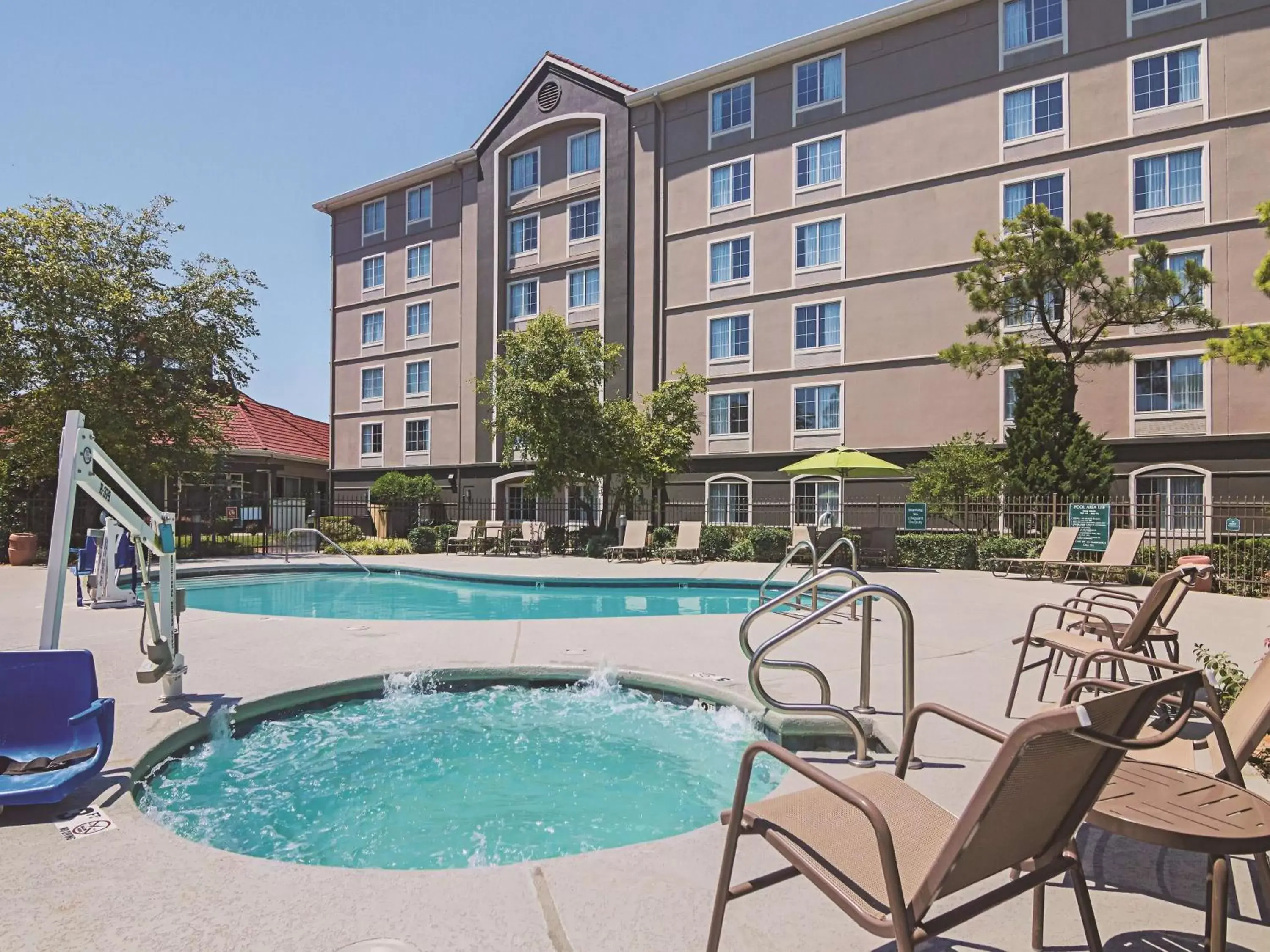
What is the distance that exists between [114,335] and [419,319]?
15462mm

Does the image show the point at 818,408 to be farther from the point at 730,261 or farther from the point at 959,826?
the point at 959,826

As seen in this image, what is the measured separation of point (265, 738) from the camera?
5211 mm

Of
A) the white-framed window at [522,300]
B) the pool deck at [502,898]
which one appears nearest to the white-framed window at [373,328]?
the white-framed window at [522,300]

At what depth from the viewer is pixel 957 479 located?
63.2 feet

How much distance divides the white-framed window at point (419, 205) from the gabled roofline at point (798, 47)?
10.5 meters

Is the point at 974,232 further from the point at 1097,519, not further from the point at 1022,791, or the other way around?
the point at 1022,791

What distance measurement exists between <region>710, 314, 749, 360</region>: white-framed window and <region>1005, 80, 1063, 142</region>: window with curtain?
9503mm

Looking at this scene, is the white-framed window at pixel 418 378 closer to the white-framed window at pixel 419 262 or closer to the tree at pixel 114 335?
the white-framed window at pixel 419 262

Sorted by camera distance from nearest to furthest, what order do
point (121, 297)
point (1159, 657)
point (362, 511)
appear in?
point (1159, 657) → point (121, 297) → point (362, 511)

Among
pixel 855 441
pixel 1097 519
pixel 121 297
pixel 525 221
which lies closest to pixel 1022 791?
pixel 1097 519

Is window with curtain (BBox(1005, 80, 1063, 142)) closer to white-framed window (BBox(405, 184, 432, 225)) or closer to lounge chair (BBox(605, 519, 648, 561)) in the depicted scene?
lounge chair (BBox(605, 519, 648, 561))

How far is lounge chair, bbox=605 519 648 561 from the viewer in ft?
64.9

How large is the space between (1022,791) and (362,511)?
33.6m

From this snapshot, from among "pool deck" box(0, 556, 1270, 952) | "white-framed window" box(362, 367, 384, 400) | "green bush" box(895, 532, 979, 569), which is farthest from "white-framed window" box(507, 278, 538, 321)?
"pool deck" box(0, 556, 1270, 952)
